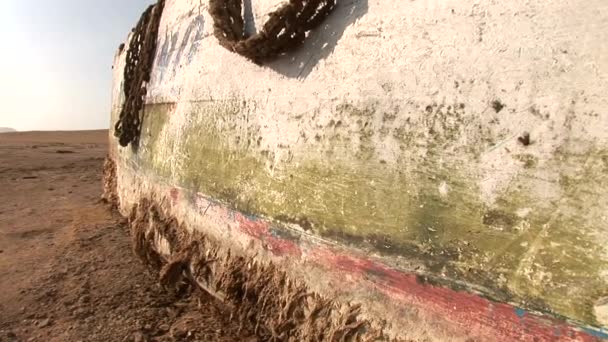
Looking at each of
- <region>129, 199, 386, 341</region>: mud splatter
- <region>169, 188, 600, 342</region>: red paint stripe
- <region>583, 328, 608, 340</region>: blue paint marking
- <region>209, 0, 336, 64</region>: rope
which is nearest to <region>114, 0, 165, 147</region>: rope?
<region>129, 199, 386, 341</region>: mud splatter

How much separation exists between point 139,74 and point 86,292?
214cm

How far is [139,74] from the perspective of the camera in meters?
4.79

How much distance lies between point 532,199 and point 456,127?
14.1 inches

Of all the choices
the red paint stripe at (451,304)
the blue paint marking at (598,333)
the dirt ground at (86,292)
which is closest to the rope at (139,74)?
the dirt ground at (86,292)

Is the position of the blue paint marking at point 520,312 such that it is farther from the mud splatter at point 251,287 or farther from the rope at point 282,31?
the rope at point 282,31

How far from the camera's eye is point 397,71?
78.9 inches

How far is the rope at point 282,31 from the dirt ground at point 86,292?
4.74 feet

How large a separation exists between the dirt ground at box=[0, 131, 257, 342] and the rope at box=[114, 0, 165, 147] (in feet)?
3.46

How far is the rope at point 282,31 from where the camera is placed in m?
2.33

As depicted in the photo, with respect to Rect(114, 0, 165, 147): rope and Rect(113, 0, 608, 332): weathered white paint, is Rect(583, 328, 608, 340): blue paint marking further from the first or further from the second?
Rect(114, 0, 165, 147): rope

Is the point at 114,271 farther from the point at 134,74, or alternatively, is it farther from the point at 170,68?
the point at 134,74

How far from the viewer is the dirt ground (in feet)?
9.84

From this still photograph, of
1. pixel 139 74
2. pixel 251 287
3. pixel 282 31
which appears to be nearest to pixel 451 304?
pixel 251 287

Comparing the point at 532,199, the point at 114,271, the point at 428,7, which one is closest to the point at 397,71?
the point at 428,7
